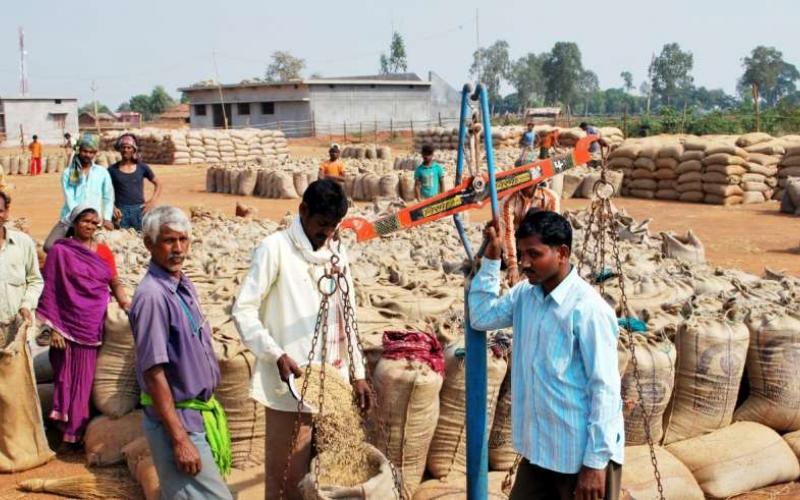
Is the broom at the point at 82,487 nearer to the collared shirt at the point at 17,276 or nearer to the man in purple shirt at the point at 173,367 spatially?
the collared shirt at the point at 17,276

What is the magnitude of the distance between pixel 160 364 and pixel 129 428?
6.33 ft

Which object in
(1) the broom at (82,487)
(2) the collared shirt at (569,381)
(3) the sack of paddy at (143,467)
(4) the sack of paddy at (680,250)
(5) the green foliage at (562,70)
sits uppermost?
(5) the green foliage at (562,70)

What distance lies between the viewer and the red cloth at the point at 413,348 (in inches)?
150

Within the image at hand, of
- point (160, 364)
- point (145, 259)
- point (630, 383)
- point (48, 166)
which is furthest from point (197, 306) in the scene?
point (48, 166)

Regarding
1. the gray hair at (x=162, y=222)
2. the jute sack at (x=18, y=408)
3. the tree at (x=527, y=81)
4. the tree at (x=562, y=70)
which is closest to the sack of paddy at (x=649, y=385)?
the gray hair at (x=162, y=222)

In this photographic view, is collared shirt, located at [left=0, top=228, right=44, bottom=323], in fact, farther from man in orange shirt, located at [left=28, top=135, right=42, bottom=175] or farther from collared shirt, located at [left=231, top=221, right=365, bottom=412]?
man in orange shirt, located at [left=28, top=135, right=42, bottom=175]

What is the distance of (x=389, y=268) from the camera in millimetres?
5949

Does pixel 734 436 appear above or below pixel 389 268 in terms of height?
below

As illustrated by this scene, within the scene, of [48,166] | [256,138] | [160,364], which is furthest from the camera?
[256,138]

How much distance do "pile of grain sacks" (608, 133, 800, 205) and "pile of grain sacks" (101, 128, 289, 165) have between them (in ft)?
42.0

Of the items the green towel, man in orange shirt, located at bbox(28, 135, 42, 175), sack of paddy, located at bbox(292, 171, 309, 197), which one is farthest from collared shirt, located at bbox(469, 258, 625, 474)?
man in orange shirt, located at bbox(28, 135, 42, 175)

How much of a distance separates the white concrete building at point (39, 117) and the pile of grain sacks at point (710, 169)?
27.6m

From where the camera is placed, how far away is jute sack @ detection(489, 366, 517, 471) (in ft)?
13.1

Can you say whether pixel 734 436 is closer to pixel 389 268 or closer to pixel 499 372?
pixel 499 372
